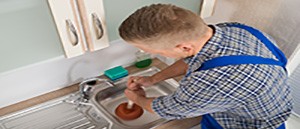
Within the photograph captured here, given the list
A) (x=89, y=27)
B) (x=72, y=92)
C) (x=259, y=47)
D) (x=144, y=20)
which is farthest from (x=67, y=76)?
(x=259, y=47)

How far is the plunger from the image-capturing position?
1.16m

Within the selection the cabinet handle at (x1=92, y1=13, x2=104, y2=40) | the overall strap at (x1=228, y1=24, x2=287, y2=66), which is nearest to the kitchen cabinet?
the cabinet handle at (x1=92, y1=13, x2=104, y2=40)

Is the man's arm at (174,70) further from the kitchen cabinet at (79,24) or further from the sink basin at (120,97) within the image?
the kitchen cabinet at (79,24)

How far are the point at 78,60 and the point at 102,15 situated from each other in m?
0.36

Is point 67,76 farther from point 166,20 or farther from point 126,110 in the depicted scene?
point 166,20

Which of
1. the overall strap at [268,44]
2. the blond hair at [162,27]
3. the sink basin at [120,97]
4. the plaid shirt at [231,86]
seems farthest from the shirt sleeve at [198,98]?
the sink basin at [120,97]

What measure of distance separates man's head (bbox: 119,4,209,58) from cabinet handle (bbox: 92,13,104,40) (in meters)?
0.19

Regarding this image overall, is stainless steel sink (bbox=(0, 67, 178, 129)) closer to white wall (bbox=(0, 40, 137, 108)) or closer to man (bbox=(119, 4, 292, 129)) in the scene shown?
white wall (bbox=(0, 40, 137, 108))

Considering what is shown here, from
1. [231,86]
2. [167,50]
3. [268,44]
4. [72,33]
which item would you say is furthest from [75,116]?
[268,44]

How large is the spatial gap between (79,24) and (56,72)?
363 mm

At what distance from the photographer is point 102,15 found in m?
0.91

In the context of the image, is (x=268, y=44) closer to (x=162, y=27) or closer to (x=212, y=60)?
(x=212, y=60)

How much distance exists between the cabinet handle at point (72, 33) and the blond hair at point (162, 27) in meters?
0.22

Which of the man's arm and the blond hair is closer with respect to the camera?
the blond hair
